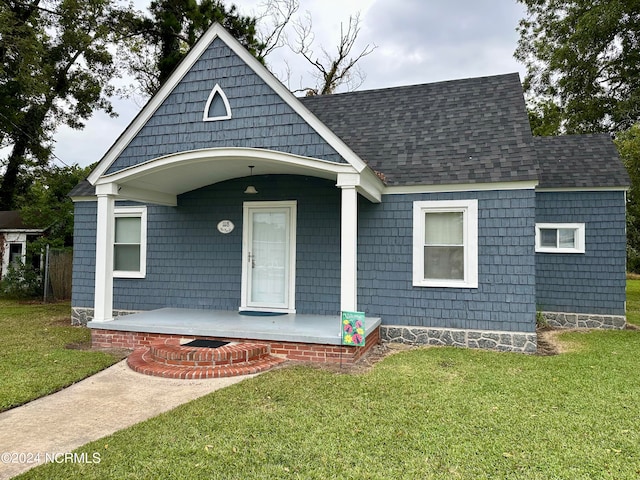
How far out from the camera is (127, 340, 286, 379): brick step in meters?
5.43

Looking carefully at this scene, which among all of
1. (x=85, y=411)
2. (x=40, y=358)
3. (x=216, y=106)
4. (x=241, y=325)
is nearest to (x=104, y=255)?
(x=40, y=358)

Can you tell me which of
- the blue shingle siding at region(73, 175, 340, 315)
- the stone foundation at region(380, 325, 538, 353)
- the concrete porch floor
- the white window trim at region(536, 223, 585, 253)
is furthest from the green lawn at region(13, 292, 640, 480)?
the white window trim at region(536, 223, 585, 253)

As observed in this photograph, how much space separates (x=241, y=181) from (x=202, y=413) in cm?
517

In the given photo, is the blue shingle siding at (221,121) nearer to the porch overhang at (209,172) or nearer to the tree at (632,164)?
the porch overhang at (209,172)

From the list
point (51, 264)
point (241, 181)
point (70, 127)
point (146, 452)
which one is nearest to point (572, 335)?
point (241, 181)

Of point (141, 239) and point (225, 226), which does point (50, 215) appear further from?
point (225, 226)

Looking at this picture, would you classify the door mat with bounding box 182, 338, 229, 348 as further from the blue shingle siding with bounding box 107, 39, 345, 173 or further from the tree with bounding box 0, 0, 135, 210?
the tree with bounding box 0, 0, 135, 210

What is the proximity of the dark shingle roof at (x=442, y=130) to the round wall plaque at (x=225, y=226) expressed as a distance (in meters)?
2.81

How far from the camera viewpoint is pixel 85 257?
9289 mm

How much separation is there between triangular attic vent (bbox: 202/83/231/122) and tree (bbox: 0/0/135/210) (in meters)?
11.3

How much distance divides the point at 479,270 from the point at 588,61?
1724 centimetres

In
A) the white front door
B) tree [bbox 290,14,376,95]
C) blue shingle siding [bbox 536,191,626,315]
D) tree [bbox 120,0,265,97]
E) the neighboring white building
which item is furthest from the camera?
tree [bbox 290,14,376,95]

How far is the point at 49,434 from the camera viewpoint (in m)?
3.74

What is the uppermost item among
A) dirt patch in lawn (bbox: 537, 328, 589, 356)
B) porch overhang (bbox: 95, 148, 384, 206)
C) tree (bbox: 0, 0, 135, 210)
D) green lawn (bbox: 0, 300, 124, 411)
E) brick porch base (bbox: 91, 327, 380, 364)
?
tree (bbox: 0, 0, 135, 210)
